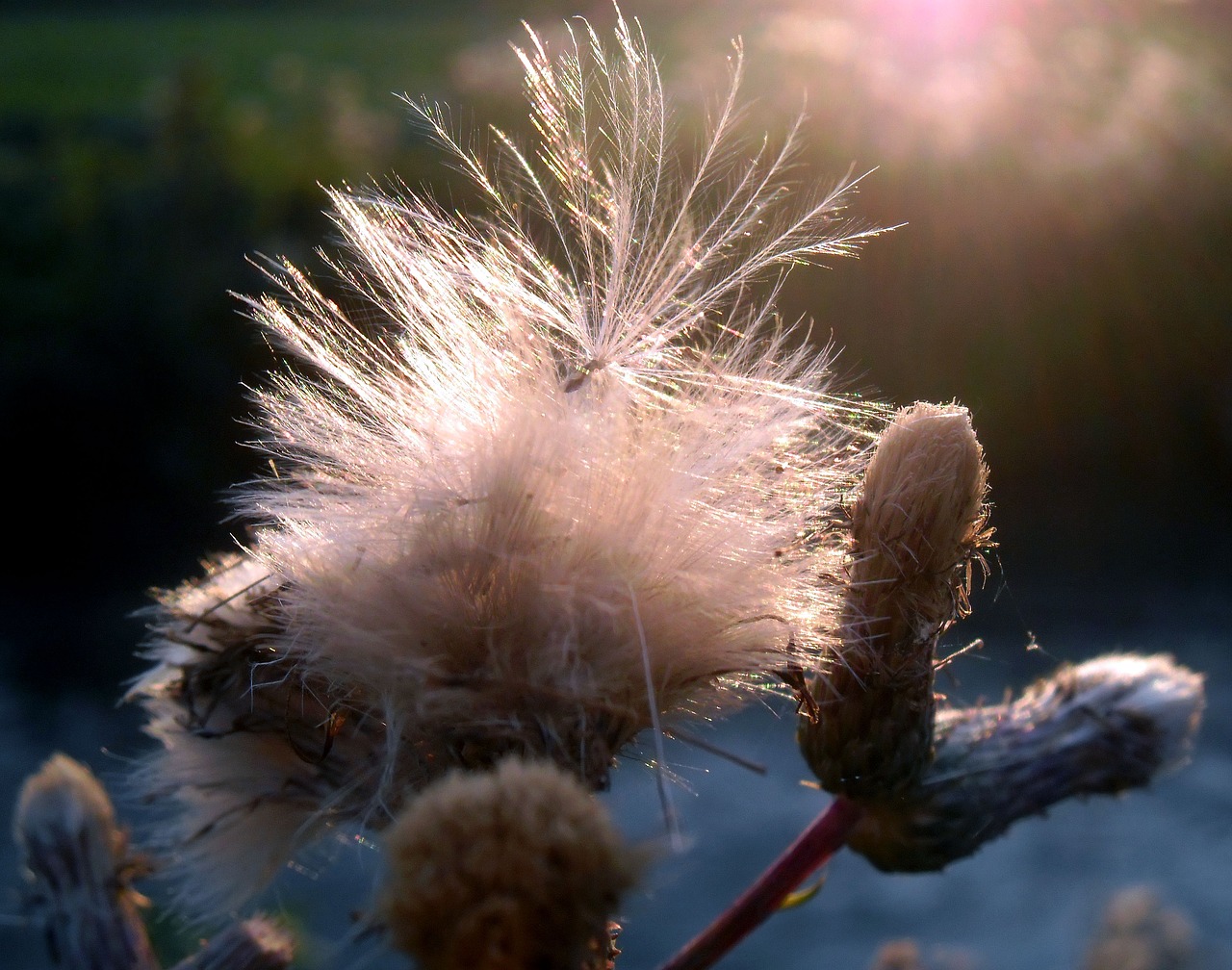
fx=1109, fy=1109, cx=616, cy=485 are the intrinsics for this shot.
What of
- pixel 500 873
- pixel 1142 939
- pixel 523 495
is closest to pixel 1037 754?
pixel 523 495

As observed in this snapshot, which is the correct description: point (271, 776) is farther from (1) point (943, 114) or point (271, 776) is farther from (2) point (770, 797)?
(1) point (943, 114)

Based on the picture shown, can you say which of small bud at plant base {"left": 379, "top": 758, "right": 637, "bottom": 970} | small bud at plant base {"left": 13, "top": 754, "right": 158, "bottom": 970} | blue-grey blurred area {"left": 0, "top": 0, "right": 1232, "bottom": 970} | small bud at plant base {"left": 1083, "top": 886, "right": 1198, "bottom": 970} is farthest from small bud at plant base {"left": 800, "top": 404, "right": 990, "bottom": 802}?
blue-grey blurred area {"left": 0, "top": 0, "right": 1232, "bottom": 970}

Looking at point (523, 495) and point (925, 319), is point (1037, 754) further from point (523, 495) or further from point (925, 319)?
point (925, 319)

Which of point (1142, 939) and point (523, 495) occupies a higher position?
point (523, 495)

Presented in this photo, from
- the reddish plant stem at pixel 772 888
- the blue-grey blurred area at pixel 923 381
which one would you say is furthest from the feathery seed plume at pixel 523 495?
the blue-grey blurred area at pixel 923 381

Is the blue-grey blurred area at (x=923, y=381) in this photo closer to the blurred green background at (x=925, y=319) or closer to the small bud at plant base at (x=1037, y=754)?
the blurred green background at (x=925, y=319)

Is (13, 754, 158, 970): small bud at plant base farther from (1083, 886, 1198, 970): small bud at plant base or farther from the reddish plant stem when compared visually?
(1083, 886, 1198, 970): small bud at plant base
